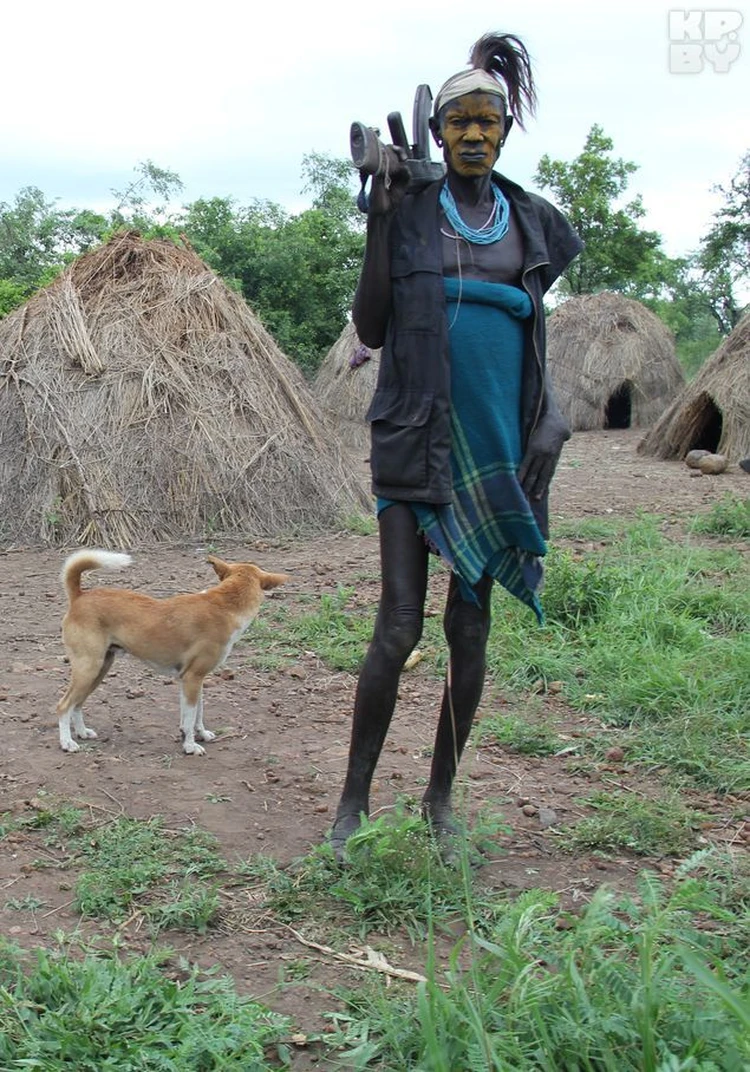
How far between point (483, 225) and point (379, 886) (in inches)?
69.7

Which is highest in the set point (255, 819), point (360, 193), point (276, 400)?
point (360, 193)

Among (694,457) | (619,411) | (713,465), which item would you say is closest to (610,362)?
(619,411)

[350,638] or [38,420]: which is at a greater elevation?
[38,420]

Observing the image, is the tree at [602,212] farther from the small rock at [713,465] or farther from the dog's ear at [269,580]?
the dog's ear at [269,580]

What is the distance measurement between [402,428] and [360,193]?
1.99 feet

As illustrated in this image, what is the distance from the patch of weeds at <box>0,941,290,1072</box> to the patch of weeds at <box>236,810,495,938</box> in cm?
46

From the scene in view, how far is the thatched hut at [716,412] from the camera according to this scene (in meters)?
14.5

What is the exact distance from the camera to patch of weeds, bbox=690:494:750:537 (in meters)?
8.14

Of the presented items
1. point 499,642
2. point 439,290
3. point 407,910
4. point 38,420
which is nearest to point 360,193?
point 439,290

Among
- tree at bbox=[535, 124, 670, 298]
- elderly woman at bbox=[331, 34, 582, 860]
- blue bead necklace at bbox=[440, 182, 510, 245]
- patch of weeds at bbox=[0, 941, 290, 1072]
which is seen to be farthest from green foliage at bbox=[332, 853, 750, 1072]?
tree at bbox=[535, 124, 670, 298]

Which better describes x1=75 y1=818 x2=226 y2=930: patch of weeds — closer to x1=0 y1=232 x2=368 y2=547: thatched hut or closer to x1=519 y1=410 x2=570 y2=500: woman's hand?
x1=519 y1=410 x2=570 y2=500: woman's hand

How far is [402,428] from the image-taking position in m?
3.00

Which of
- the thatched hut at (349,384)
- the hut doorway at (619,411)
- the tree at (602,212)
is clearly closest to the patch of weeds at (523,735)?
the thatched hut at (349,384)

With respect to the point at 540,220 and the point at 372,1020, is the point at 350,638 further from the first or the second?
the point at 372,1020
